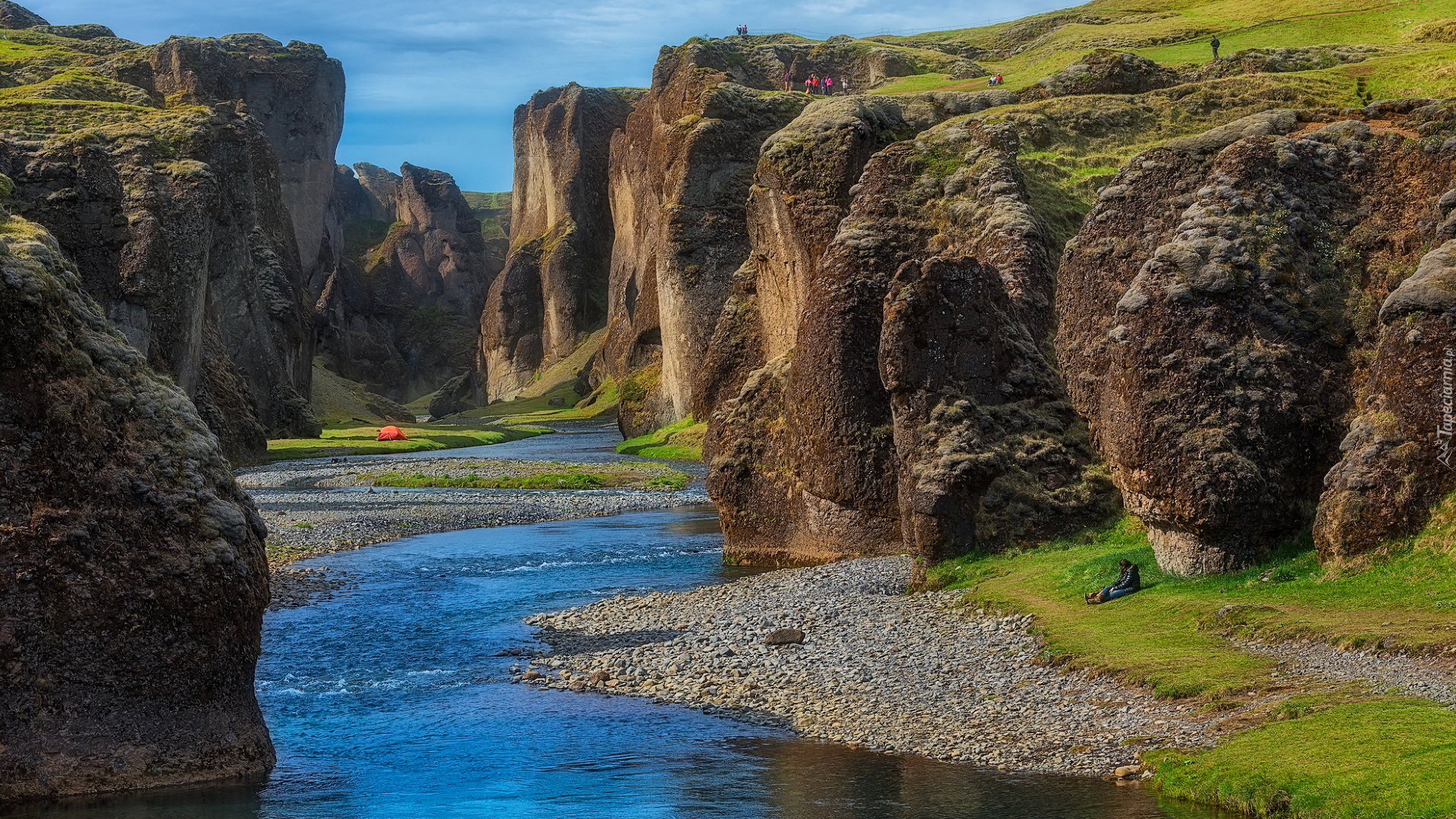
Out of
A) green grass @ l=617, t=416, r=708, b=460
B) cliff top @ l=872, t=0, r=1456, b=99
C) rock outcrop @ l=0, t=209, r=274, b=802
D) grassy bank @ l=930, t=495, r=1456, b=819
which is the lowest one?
green grass @ l=617, t=416, r=708, b=460

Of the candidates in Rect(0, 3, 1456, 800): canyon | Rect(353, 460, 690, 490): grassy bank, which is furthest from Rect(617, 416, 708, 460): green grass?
Rect(0, 3, 1456, 800): canyon

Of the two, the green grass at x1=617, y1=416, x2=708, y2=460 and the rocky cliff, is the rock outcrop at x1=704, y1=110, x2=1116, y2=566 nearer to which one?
the rocky cliff

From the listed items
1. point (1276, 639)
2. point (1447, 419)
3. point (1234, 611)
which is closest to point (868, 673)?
point (1234, 611)

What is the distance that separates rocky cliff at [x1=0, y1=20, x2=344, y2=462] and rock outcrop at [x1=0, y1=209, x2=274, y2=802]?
1048 inches

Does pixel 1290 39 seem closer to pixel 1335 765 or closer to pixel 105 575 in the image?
pixel 1335 765

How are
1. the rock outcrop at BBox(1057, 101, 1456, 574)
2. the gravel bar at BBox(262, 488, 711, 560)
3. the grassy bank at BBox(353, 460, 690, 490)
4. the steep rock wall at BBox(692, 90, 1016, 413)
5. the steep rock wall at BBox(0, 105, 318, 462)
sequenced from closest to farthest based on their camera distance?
the rock outcrop at BBox(1057, 101, 1456, 574)
the gravel bar at BBox(262, 488, 711, 560)
the steep rock wall at BBox(692, 90, 1016, 413)
the steep rock wall at BBox(0, 105, 318, 462)
the grassy bank at BBox(353, 460, 690, 490)

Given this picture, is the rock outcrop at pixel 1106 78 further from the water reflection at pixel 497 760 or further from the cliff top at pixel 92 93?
the cliff top at pixel 92 93

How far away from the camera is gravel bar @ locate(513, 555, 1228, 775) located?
62.3ft

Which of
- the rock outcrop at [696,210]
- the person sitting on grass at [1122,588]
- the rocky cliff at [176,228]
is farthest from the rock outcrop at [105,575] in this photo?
the rock outcrop at [696,210]

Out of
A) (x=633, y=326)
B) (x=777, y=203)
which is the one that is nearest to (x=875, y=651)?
(x=777, y=203)

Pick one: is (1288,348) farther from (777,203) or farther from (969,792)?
(777,203)

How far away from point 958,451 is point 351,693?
15781 millimetres

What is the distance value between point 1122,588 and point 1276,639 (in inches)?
211

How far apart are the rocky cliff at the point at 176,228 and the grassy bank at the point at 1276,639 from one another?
116 feet
